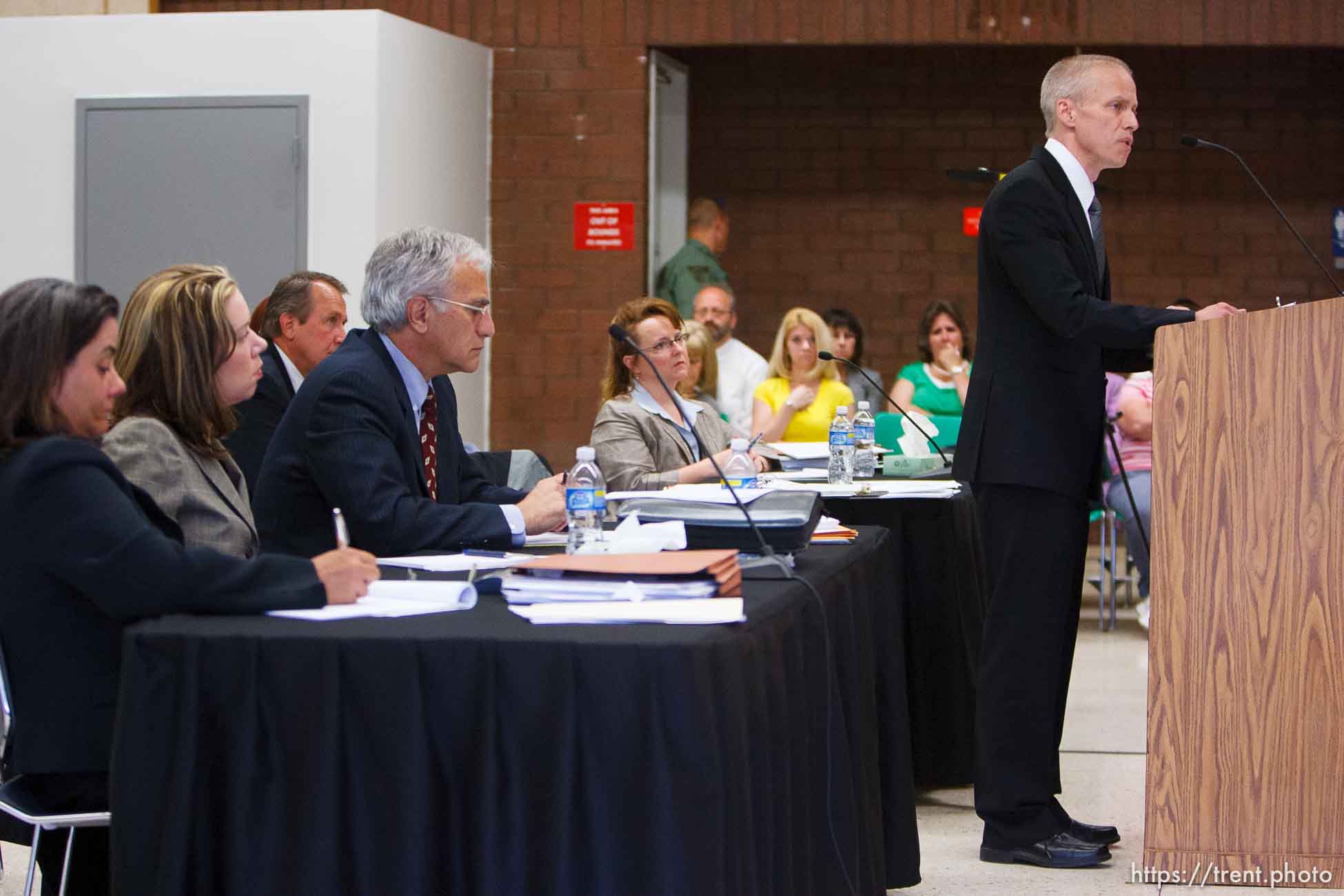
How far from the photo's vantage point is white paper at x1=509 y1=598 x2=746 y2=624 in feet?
6.02

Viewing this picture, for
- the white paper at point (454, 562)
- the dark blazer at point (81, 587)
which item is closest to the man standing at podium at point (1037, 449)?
the white paper at point (454, 562)

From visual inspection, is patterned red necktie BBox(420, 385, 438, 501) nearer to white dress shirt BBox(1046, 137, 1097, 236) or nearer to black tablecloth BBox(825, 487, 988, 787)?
black tablecloth BBox(825, 487, 988, 787)

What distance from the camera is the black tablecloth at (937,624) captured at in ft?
11.9

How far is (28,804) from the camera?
6.82 ft

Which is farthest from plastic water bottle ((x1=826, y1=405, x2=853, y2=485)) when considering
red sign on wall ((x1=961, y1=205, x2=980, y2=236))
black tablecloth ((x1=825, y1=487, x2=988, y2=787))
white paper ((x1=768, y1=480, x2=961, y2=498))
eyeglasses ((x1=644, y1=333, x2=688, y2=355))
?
red sign on wall ((x1=961, y1=205, x2=980, y2=236))

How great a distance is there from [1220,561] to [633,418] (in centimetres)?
172

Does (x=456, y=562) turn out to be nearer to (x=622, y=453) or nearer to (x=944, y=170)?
(x=622, y=453)

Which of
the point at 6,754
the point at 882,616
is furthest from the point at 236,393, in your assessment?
the point at 882,616

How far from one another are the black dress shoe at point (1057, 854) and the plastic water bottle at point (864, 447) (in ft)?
3.87

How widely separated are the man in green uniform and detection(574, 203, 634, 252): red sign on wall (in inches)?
13.5

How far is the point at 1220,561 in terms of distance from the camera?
107 inches

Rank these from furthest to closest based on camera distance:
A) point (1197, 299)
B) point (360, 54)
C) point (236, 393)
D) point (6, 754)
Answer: point (1197, 299) < point (360, 54) < point (236, 393) < point (6, 754)

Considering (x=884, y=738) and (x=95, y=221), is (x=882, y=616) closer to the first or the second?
(x=884, y=738)

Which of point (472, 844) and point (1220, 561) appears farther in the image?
point (1220, 561)
